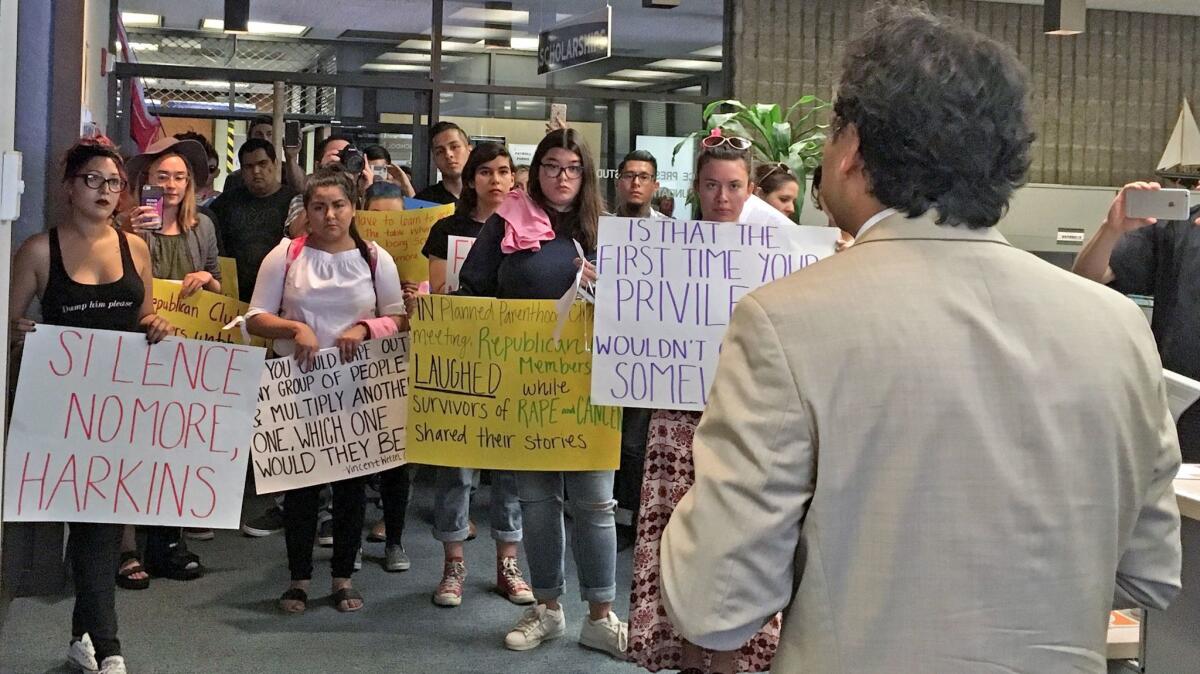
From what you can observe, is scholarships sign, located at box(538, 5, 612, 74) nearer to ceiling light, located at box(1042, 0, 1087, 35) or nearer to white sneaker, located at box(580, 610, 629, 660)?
ceiling light, located at box(1042, 0, 1087, 35)

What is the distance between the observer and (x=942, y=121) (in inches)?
49.1

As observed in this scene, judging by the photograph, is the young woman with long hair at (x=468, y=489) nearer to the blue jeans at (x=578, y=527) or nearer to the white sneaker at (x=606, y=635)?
the blue jeans at (x=578, y=527)

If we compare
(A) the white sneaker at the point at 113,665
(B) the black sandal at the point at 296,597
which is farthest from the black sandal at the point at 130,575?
(A) the white sneaker at the point at 113,665

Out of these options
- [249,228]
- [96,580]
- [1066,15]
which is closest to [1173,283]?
[1066,15]

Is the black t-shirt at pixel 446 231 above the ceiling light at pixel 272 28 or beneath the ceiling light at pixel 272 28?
beneath

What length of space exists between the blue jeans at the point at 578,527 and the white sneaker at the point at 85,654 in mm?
1196

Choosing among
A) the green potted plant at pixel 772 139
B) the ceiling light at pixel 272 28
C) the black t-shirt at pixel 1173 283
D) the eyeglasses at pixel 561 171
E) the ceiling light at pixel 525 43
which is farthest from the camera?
the ceiling light at pixel 525 43

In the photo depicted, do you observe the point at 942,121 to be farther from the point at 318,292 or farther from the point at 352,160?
the point at 352,160

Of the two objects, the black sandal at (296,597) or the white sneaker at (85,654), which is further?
the black sandal at (296,597)

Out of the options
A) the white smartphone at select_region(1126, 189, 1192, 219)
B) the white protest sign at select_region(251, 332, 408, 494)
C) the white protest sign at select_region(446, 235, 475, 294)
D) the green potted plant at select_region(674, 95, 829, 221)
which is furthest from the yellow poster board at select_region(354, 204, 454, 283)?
the white smartphone at select_region(1126, 189, 1192, 219)

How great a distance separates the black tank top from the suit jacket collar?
2.60 m

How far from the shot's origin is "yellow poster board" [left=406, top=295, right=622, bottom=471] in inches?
138

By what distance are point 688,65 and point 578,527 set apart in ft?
17.3

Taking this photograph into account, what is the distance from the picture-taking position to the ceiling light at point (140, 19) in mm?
7430
